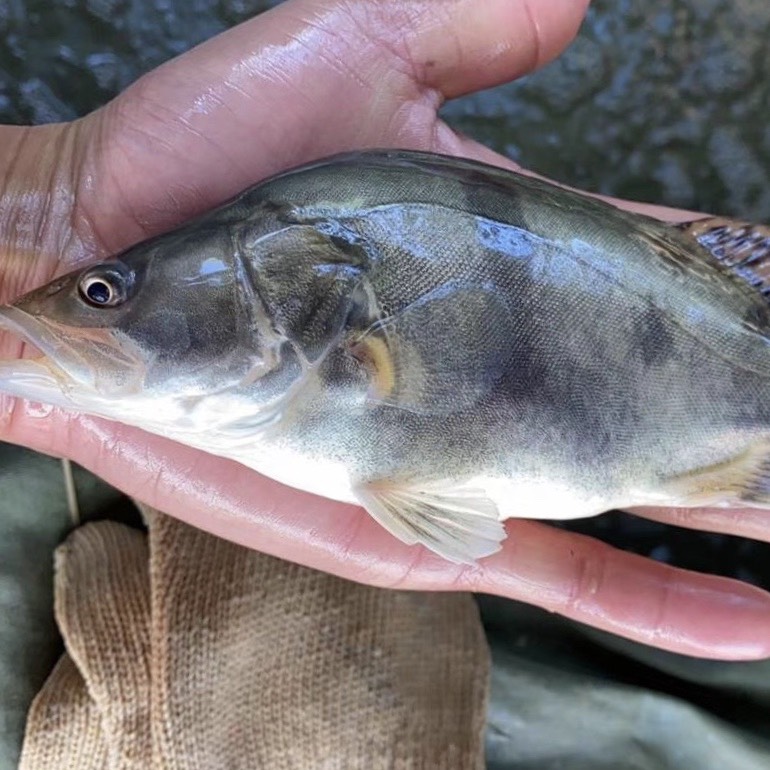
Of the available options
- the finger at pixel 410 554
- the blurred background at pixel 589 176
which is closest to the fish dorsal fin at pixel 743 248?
the finger at pixel 410 554

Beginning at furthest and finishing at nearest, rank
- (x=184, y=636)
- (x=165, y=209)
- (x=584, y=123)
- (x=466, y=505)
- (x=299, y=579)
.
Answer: (x=584, y=123) < (x=299, y=579) < (x=184, y=636) < (x=165, y=209) < (x=466, y=505)

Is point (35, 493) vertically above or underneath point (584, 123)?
underneath

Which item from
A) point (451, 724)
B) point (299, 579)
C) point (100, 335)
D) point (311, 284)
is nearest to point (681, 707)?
point (451, 724)

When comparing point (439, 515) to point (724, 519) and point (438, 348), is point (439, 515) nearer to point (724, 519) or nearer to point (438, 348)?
point (438, 348)

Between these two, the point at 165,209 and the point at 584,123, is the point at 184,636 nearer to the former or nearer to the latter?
the point at 165,209

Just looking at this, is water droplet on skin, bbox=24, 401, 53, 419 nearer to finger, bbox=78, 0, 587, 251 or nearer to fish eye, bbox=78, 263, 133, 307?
finger, bbox=78, 0, 587, 251
